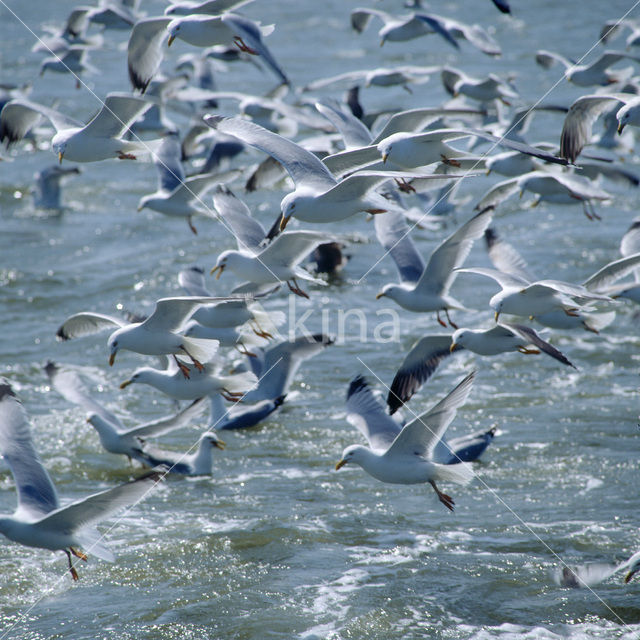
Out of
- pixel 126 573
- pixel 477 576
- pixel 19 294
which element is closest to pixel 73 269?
pixel 19 294

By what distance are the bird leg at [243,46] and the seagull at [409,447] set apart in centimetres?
318

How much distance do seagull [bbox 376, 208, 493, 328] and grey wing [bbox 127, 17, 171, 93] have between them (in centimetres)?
259

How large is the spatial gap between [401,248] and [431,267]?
81 centimetres

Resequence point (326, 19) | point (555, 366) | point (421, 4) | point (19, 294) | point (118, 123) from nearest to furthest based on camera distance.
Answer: point (118, 123) < point (555, 366) < point (19, 294) < point (421, 4) < point (326, 19)

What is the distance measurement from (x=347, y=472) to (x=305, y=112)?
5.70m

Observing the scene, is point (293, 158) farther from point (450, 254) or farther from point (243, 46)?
point (243, 46)

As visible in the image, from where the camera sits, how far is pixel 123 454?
888 centimetres

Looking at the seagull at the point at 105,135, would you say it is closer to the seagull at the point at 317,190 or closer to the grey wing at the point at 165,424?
the seagull at the point at 317,190

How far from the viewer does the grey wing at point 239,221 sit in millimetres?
8695

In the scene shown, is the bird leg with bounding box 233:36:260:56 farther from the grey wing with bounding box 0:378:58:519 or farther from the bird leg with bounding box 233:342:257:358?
the grey wing with bounding box 0:378:58:519

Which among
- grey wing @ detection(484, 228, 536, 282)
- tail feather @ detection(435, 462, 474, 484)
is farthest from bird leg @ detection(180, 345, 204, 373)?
grey wing @ detection(484, 228, 536, 282)

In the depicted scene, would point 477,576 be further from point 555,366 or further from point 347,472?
point 555,366

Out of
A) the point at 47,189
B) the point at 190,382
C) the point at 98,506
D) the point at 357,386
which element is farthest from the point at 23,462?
the point at 47,189

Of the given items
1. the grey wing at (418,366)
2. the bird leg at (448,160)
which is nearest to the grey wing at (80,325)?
the grey wing at (418,366)
